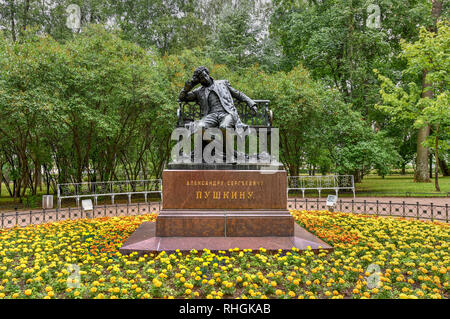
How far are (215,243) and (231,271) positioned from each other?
4.18 feet

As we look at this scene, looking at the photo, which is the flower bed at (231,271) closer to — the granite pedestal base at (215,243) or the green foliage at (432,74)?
the granite pedestal base at (215,243)

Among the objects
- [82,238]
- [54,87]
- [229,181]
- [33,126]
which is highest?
[54,87]

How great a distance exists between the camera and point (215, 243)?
597 centimetres

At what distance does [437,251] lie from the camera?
220 inches

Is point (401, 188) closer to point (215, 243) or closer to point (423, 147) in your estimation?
point (423, 147)

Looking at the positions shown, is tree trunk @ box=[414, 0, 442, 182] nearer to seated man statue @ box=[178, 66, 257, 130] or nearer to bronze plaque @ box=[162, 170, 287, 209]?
seated man statue @ box=[178, 66, 257, 130]

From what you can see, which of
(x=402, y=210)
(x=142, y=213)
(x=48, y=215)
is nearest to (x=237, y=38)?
(x=142, y=213)

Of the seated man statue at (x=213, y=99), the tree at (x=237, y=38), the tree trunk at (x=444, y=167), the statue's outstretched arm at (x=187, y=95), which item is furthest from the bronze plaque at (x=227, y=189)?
→ the tree trunk at (x=444, y=167)

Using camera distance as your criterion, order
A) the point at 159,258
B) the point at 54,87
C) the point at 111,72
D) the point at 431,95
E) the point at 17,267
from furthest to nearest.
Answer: the point at 431,95, the point at 111,72, the point at 54,87, the point at 159,258, the point at 17,267

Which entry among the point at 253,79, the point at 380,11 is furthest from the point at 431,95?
the point at 253,79

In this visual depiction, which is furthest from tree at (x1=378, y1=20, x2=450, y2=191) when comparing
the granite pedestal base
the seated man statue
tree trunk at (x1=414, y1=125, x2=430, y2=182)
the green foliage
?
the granite pedestal base

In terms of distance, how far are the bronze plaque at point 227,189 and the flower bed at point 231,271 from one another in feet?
4.20

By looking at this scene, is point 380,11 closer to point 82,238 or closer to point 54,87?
point 54,87

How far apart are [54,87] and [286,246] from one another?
13.0m
